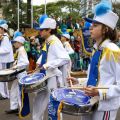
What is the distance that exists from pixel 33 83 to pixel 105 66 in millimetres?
1672

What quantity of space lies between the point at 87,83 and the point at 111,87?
391mm

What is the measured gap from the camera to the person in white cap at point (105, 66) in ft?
10.8

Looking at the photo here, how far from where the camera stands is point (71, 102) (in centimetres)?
333

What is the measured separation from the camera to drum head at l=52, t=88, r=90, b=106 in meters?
3.33

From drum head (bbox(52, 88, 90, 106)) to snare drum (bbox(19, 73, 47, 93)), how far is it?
131 centimetres

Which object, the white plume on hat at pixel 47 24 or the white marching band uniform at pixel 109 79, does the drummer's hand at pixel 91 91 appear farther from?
the white plume on hat at pixel 47 24

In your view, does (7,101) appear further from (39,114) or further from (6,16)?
(6,16)

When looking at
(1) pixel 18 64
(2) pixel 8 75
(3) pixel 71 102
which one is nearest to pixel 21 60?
(1) pixel 18 64

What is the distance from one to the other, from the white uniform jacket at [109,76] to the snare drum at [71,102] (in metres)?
0.13

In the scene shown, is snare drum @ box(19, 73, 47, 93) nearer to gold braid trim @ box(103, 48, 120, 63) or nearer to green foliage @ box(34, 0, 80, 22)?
gold braid trim @ box(103, 48, 120, 63)

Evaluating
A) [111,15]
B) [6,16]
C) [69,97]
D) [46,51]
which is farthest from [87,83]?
[6,16]

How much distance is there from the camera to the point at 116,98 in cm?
341

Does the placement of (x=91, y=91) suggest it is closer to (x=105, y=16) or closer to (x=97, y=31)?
(x=97, y=31)

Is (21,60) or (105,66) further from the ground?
(105,66)
